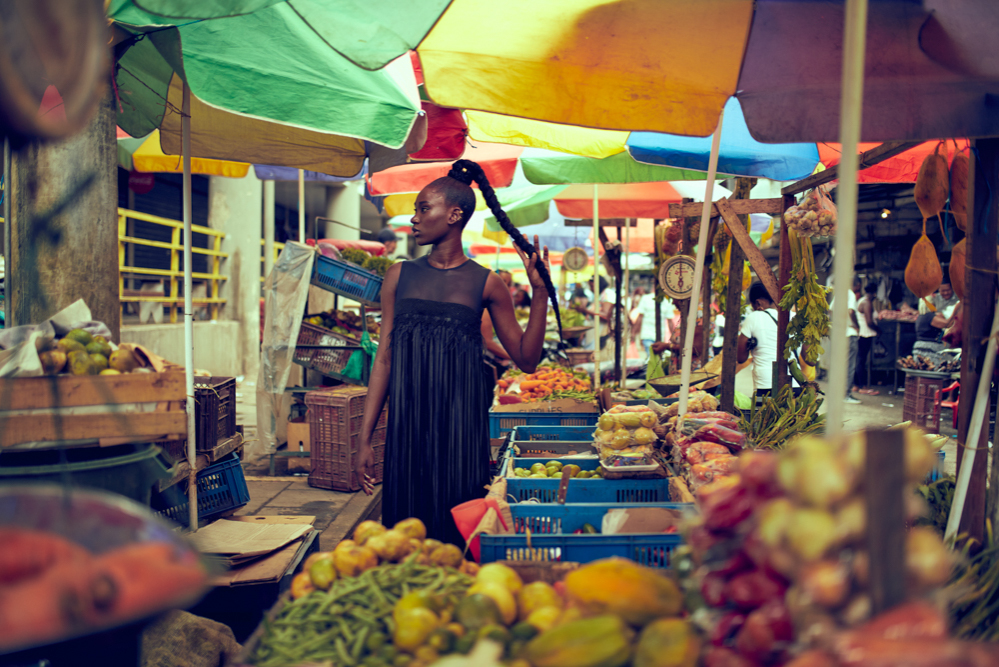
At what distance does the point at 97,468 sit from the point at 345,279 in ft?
14.8

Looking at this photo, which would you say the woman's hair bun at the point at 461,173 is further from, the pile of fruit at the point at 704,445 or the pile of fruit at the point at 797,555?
the pile of fruit at the point at 797,555

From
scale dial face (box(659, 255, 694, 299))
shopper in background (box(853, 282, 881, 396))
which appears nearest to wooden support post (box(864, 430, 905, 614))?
scale dial face (box(659, 255, 694, 299))

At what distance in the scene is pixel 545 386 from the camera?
7133 mm

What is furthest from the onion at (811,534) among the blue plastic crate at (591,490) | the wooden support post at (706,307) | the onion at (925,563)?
the wooden support post at (706,307)

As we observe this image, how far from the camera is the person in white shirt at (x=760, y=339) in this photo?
22.1 feet

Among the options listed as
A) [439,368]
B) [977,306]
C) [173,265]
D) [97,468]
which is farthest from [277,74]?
[173,265]

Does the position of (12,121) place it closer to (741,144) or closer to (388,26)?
(388,26)

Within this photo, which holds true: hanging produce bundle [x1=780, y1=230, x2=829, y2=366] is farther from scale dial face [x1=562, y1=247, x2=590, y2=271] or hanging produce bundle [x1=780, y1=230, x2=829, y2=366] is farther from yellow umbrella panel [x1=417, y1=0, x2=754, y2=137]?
scale dial face [x1=562, y1=247, x2=590, y2=271]

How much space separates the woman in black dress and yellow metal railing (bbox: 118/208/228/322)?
228 inches

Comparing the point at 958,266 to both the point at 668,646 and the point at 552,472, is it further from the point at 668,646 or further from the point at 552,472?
the point at 668,646

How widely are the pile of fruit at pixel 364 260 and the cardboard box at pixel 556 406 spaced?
222 cm

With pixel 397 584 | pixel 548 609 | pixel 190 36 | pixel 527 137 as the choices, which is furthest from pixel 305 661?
pixel 527 137

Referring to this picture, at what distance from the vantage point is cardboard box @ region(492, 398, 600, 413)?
564cm

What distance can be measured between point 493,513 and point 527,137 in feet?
10.8
